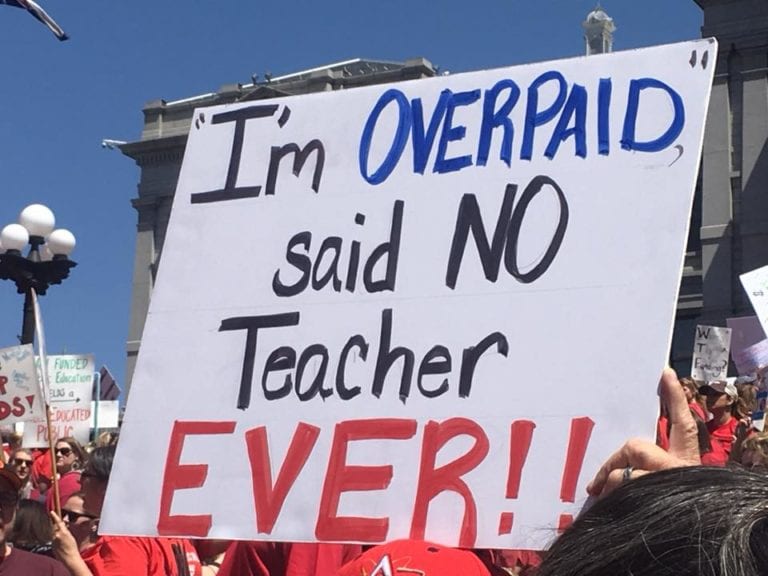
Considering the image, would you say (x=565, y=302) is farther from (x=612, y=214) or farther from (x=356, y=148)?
(x=356, y=148)

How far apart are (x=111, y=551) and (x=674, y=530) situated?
2972 millimetres

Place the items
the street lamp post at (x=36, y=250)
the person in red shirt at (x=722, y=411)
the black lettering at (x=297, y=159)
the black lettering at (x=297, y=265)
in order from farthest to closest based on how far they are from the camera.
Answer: the street lamp post at (x=36, y=250) → the person in red shirt at (x=722, y=411) → the black lettering at (x=297, y=159) → the black lettering at (x=297, y=265)

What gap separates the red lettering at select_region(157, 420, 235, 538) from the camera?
8.39 ft

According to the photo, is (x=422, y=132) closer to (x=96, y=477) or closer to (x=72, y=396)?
(x=96, y=477)

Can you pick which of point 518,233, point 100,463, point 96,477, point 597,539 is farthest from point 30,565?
point 597,539

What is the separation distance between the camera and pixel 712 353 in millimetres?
9969

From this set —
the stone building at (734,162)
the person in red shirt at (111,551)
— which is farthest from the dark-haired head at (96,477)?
the stone building at (734,162)

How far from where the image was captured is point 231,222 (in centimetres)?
280

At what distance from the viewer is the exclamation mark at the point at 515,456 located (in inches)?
87.5

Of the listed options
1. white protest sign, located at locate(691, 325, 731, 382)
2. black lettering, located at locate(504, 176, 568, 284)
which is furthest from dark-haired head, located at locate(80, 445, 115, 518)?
white protest sign, located at locate(691, 325, 731, 382)

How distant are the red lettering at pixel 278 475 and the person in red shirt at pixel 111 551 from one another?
0.98 meters

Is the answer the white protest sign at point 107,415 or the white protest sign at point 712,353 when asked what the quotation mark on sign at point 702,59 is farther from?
the white protest sign at point 107,415

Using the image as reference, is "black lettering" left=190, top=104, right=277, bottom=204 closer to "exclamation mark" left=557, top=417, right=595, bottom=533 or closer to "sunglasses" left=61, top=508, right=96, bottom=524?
"exclamation mark" left=557, top=417, right=595, bottom=533

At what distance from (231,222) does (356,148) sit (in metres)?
0.32
